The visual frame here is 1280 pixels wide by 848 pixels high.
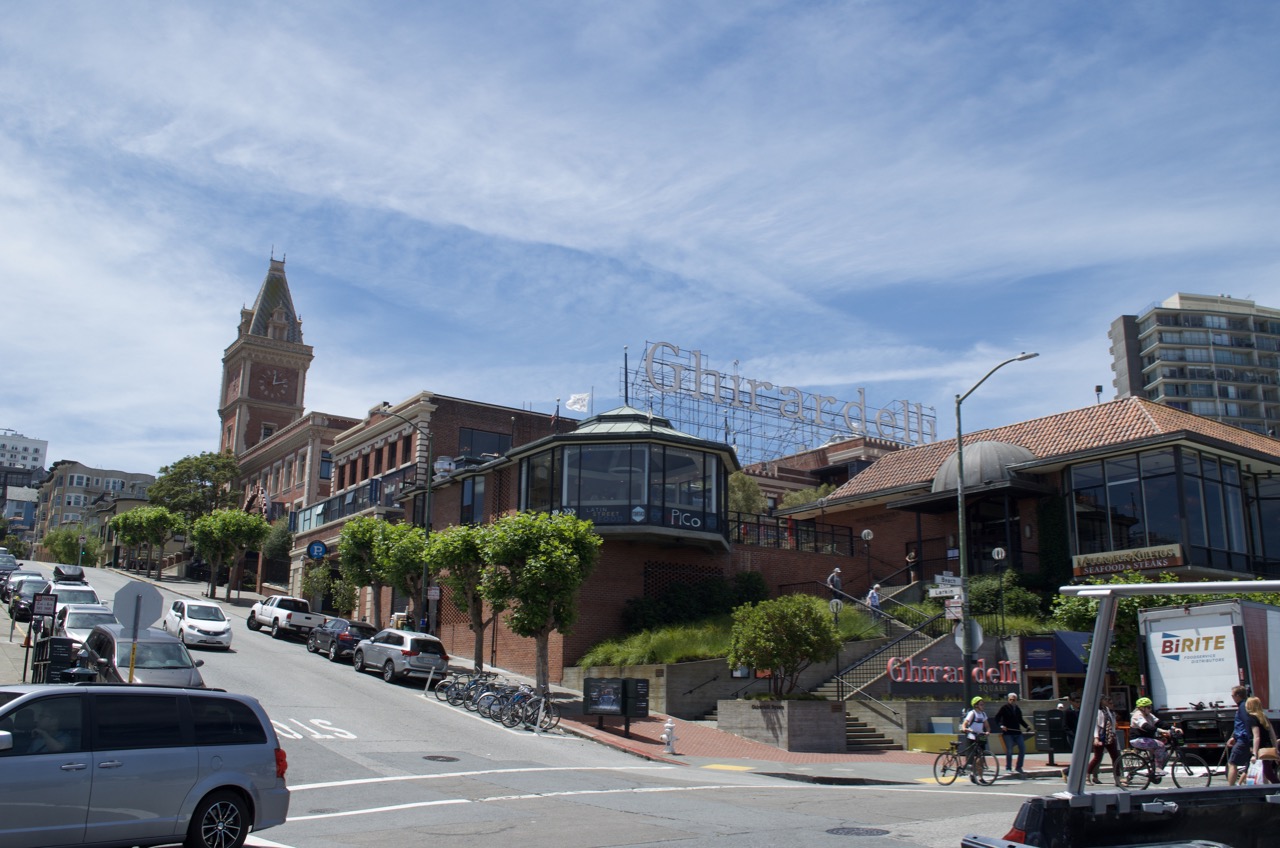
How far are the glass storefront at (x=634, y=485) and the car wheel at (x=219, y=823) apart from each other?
79.9 ft

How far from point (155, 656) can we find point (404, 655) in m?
10.0

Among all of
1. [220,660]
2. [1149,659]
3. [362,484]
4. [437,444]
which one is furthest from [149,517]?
[1149,659]

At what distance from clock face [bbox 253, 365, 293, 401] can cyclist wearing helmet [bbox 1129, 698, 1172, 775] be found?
83307 mm

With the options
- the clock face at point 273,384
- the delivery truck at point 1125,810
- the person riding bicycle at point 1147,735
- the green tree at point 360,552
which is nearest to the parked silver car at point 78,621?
the green tree at point 360,552

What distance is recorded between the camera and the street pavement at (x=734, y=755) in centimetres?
2109

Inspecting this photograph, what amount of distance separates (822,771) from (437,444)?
108ft

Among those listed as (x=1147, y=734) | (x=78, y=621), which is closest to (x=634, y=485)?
(x=78, y=621)

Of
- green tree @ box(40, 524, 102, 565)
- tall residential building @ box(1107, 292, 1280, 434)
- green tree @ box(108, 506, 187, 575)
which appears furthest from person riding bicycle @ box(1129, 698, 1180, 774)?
tall residential building @ box(1107, 292, 1280, 434)

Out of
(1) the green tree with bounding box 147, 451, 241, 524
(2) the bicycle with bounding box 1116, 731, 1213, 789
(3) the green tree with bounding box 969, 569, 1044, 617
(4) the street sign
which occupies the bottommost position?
(2) the bicycle with bounding box 1116, 731, 1213, 789

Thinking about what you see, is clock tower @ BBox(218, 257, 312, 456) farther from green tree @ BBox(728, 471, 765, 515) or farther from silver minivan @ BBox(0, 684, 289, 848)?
silver minivan @ BBox(0, 684, 289, 848)

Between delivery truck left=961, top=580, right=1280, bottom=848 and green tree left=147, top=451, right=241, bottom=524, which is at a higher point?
green tree left=147, top=451, right=241, bottom=524

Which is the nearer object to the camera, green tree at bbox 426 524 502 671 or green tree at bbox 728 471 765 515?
green tree at bbox 426 524 502 671

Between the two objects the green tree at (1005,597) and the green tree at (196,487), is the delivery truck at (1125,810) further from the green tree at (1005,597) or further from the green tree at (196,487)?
the green tree at (196,487)

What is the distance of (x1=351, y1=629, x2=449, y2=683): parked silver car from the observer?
3167 cm
